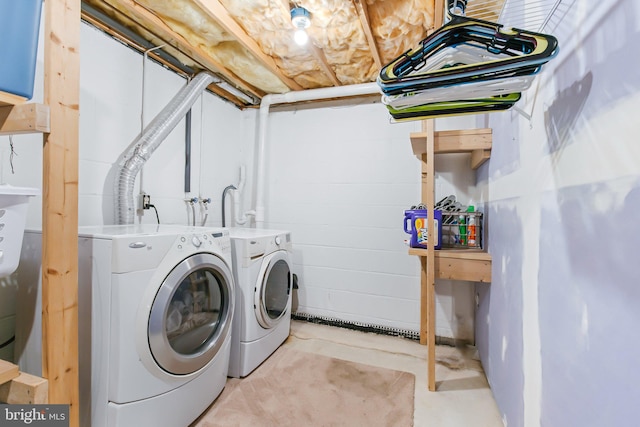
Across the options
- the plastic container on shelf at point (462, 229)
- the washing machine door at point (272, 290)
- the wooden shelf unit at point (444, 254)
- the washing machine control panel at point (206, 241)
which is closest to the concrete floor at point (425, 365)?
the wooden shelf unit at point (444, 254)

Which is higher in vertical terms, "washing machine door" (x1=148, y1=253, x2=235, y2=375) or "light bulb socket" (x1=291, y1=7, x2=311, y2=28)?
"light bulb socket" (x1=291, y1=7, x2=311, y2=28)

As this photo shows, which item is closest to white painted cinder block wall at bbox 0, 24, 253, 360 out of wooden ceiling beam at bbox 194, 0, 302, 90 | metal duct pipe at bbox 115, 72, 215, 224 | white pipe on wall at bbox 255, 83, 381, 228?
metal duct pipe at bbox 115, 72, 215, 224

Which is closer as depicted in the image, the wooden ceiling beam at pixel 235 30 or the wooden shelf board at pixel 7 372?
the wooden shelf board at pixel 7 372

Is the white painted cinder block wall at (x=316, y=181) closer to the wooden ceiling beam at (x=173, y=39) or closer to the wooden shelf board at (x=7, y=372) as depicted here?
A: the wooden ceiling beam at (x=173, y=39)

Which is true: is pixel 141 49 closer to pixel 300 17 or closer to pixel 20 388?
pixel 300 17

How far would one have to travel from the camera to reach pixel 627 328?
61 centimetres

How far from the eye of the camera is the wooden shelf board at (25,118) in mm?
859

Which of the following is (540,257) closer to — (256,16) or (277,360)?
(277,360)

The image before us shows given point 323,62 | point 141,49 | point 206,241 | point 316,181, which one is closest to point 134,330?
point 206,241

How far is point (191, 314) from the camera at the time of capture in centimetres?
151

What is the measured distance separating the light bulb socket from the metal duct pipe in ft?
3.17

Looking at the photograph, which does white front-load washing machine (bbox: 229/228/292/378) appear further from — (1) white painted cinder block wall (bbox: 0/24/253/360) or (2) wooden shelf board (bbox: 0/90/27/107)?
(2) wooden shelf board (bbox: 0/90/27/107)

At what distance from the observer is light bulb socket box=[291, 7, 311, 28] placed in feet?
5.55

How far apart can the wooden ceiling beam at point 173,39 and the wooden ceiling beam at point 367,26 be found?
111 centimetres
